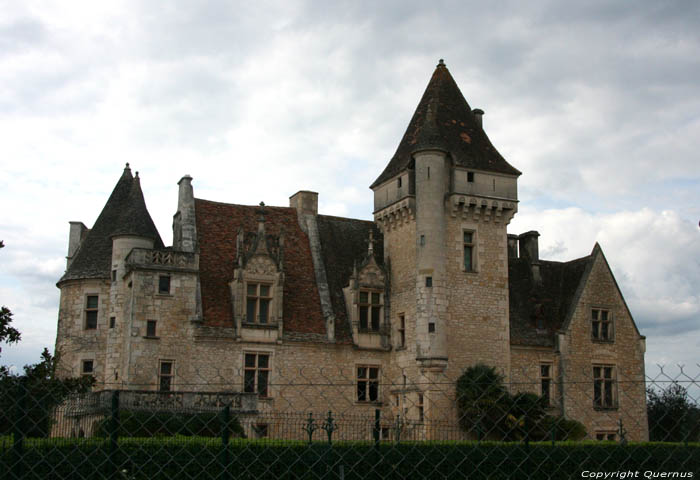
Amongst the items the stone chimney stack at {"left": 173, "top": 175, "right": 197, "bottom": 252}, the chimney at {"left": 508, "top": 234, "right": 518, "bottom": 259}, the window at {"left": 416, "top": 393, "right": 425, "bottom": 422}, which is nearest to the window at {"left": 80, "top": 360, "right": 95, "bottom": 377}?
the stone chimney stack at {"left": 173, "top": 175, "right": 197, "bottom": 252}

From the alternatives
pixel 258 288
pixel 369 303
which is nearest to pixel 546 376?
pixel 369 303

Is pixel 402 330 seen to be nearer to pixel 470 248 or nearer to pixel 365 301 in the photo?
pixel 365 301

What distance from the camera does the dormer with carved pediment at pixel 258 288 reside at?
27.2 m

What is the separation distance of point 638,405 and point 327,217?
1447 cm

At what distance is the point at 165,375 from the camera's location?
83.4 feet

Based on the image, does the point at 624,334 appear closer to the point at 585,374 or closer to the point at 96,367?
the point at 585,374

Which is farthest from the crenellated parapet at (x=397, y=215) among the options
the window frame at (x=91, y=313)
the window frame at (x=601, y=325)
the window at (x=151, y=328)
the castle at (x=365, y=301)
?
the window frame at (x=91, y=313)

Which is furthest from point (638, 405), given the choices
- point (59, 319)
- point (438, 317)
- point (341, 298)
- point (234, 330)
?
Result: point (59, 319)

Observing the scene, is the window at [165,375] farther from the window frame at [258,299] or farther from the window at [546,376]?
the window at [546,376]

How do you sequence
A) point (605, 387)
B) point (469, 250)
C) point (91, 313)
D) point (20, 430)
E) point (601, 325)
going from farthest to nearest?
point (601, 325) < point (605, 387) < point (469, 250) < point (91, 313) < point (20, 430)

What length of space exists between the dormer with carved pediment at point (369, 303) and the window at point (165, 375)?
264 inches

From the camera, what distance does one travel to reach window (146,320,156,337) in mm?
25797

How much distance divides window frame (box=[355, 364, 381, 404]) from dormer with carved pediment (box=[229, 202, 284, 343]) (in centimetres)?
343

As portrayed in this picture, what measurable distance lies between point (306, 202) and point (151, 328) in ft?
29.9
